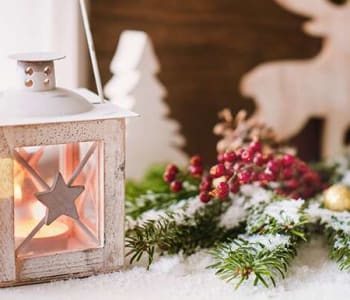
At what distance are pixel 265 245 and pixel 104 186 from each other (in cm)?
21

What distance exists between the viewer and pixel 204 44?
1.43 metres

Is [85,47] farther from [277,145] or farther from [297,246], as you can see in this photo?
[297,246]

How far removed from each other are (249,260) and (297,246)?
14cm

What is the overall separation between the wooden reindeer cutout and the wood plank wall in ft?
0.10

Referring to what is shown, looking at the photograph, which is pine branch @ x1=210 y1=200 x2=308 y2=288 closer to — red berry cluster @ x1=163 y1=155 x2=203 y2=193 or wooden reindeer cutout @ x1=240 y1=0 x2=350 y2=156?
red berry cluster @ x1=163 y1=155 x2=203 y2=193

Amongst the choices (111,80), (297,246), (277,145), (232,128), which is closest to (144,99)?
(111,80)

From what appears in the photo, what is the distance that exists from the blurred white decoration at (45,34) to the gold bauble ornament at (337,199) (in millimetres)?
514

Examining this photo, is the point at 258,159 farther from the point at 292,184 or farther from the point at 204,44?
the point at 204,44

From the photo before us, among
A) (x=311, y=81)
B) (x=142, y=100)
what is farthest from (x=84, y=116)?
(x=311, y=81)

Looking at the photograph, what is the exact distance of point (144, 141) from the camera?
1325 millimetres

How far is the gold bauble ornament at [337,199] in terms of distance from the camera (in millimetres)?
994

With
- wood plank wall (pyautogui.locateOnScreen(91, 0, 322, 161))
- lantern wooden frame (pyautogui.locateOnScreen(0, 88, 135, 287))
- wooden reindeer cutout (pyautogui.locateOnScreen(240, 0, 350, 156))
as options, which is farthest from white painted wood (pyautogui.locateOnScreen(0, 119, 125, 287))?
wooden reindeer cutout (pyautogui.locateOnScreen(240, 0, 350, 156))

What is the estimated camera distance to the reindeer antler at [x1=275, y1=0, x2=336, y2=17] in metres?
1.42

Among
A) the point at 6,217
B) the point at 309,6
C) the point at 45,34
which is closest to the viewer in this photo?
the point at 6,217
